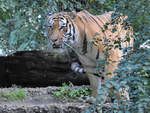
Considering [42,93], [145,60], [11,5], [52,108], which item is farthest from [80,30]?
[145,60]

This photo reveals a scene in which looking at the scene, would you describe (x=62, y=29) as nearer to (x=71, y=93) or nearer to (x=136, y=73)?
(x=71, y=93)

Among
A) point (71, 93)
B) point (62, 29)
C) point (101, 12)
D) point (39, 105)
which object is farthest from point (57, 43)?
point (101, 12)

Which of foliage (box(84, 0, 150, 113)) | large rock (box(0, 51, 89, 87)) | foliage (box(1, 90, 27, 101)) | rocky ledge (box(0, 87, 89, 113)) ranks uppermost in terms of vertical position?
foliage (box(84, 0, 150, 113))

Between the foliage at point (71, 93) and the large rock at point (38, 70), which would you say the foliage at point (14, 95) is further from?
the large rock at point (38, 70)

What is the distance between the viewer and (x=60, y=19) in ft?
14.9

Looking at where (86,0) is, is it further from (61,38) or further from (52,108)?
(52,108)

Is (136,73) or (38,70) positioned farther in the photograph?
(38,70)

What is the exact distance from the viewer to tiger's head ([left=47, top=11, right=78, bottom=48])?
4348 millimetres

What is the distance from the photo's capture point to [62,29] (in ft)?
14.7

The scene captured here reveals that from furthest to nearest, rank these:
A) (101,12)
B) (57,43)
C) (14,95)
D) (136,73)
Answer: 1. (101,12)
2. (14,95)
3. (57,43)
4. (136,73)

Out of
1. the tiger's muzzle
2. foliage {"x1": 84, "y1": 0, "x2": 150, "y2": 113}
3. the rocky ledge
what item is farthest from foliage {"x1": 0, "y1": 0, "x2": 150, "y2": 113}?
→ the tiger's muzzle

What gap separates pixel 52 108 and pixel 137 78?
105 inches

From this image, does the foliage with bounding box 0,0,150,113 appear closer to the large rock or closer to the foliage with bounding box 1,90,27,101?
the large rock

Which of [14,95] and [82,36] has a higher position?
[82,36]
